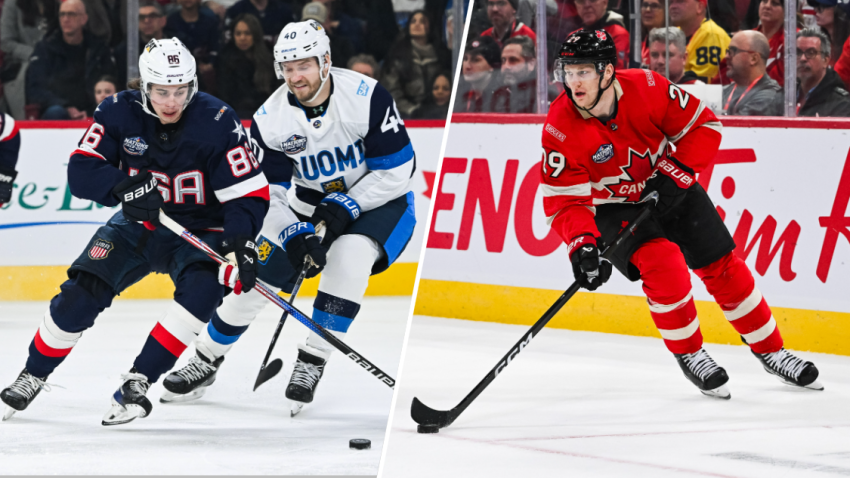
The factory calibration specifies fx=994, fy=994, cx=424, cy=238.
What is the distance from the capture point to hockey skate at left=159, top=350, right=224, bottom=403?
3.09 m

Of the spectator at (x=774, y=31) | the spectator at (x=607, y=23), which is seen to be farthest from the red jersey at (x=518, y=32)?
the spectator at (x=774, y=31)

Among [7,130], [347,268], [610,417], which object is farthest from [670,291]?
[7,130]

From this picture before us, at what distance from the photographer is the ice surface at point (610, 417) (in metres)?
2.34

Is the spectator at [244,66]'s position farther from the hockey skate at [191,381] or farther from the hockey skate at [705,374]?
the hockey skate at [705,374]

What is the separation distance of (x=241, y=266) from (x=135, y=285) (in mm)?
2767

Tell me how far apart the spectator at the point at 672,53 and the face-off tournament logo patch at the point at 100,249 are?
2641mm

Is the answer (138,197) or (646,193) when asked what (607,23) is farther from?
(138,197)

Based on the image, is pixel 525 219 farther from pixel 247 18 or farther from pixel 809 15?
pixel 247 18

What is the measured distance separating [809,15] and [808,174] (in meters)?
0.72

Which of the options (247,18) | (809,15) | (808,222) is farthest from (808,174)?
(247,18)

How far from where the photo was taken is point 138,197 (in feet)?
8.80

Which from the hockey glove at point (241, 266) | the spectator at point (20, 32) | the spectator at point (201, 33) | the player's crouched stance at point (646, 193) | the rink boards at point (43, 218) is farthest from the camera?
the spectator at point (201, 33)

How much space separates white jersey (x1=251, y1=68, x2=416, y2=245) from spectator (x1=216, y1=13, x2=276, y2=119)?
252 centimetres

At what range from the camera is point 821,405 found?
117 inches
